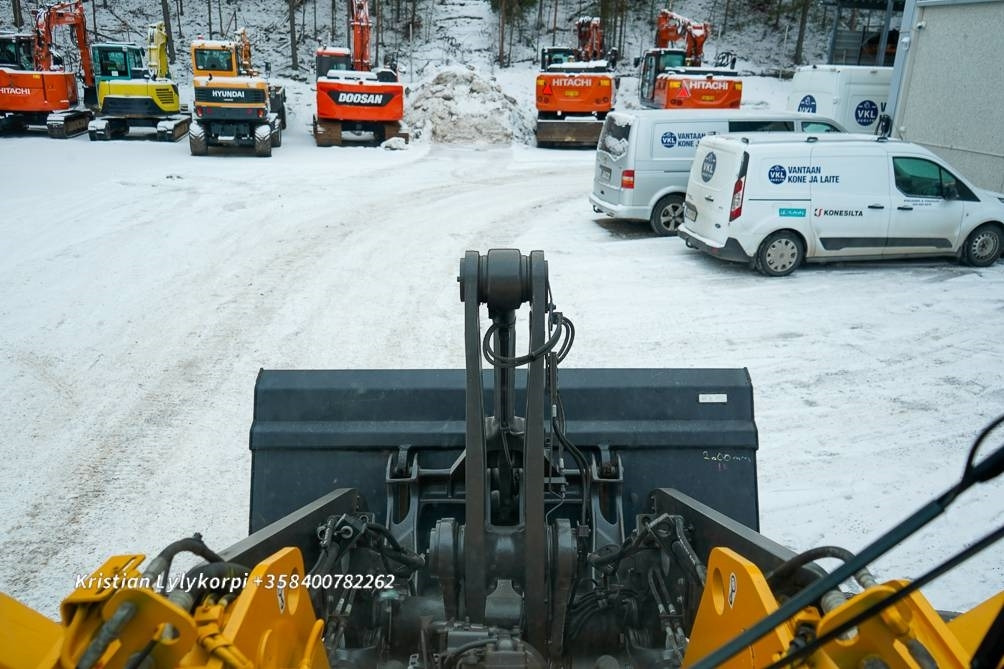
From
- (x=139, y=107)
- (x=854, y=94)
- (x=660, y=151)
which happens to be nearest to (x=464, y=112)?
(x=139, y=107)

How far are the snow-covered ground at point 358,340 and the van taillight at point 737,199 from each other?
0.87 m

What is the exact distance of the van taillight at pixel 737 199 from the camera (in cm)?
1118

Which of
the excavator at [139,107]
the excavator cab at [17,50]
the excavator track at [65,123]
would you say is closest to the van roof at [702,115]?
the excavator at [139,107]

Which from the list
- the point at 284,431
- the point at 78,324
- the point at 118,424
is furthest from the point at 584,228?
the point at 284,431

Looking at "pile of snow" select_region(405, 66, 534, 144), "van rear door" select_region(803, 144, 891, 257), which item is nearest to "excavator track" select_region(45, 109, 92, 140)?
"pile of snow" select_region(405, 66, 534, 144)

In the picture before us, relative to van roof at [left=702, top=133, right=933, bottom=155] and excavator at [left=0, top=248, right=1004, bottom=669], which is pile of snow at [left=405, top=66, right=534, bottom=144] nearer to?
van roof at [left=702, top=133, right=933, bottom=155]

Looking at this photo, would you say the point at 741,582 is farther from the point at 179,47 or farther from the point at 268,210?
the point at 179,47

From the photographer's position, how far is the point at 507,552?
3.19 metres

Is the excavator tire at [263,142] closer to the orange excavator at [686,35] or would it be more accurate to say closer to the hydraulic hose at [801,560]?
the orange excavator at [686,35]

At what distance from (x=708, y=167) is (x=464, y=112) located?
1591 cm

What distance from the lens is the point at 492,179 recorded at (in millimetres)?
19766

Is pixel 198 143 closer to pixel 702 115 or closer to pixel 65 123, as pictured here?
pixel 65 123

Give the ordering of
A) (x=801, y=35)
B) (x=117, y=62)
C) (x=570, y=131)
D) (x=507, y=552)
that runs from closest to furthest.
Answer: (x=507, y=552)
(x=570, y=131)
(x=117, y=62)
(x=801, y=35)

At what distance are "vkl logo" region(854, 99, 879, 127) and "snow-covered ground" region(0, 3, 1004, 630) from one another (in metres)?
8.51
